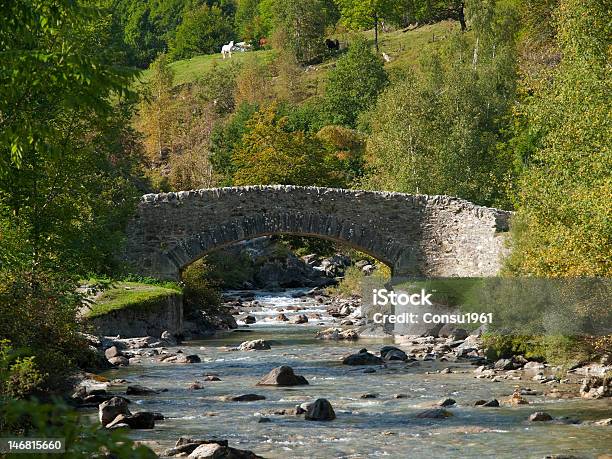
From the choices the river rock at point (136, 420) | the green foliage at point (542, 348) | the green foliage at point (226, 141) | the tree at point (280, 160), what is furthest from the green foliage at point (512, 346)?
the green foliage at point (226, 141)

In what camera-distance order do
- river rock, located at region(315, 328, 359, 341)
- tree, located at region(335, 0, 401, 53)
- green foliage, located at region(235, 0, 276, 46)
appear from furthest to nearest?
green foliage, located at region(235, 0, 276, 46)
tree, located at region(335, 0, 401, 53)
river rock, located at region(315, 328, 359, 341)

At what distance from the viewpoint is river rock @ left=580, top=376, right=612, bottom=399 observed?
1761cm

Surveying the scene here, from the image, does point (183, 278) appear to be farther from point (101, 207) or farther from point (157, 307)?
point (101, 207)

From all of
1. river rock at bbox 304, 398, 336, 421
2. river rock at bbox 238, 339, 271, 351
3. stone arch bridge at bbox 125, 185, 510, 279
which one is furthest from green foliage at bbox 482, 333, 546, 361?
stone arch bridge at bbox 125, 185, 510, 279

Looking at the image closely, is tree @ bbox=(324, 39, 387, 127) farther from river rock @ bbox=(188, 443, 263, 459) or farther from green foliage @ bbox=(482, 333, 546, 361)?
river rock @ bbox=(188, 443, 263, 459)

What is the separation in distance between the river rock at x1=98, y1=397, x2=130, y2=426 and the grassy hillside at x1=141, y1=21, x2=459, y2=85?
199 feet

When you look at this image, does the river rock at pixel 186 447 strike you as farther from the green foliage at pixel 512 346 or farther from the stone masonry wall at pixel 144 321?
the stone masonry wall at pixel 144 321

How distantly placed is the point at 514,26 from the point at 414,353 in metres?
41.2

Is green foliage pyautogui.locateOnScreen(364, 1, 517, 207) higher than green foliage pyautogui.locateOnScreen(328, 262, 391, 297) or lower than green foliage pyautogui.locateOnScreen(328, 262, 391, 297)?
higher

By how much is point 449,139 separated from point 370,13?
167 ft

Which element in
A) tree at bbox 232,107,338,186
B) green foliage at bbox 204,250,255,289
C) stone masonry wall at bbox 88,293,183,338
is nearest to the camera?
stone masonry wall at bbox 88,293,183,338

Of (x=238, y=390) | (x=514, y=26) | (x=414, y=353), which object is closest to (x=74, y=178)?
(x=238, y=390)

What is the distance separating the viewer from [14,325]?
1454cm

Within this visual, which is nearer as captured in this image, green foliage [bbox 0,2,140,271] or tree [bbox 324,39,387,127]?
green foliage [bbox 0,2,140,271]
